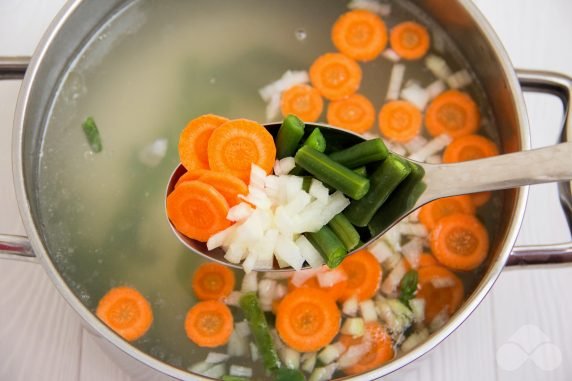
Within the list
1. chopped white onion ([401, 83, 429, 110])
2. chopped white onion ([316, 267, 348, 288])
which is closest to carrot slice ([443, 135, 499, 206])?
chopped white onion ([401, 83, 429, 110])

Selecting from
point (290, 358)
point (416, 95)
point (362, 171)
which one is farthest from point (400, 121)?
point (290, 358)

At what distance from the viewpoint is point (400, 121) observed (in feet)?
4.01

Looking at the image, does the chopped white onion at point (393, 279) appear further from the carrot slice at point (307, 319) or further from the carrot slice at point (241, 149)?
the carrot slice at point (241, 149)

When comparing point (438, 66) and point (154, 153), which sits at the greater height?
point (438, 66)

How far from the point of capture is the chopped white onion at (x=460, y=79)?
4.13 ft

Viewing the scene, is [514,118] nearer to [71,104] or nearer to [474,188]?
[474,188]

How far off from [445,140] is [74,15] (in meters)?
0.75

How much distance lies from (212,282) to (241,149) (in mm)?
288

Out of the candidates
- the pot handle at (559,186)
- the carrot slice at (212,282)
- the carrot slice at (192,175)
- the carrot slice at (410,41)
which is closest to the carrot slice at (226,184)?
the carrot slice at (192,175)

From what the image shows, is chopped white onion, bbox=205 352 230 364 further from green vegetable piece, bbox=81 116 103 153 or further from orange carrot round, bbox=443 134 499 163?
orange carrot round, bbox=443 134 499 163

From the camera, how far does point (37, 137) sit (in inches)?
46.2

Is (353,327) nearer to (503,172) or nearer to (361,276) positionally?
(361,276)

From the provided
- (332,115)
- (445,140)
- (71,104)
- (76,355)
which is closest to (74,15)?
(71,104)

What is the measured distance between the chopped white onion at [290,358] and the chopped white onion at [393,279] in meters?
0.20
